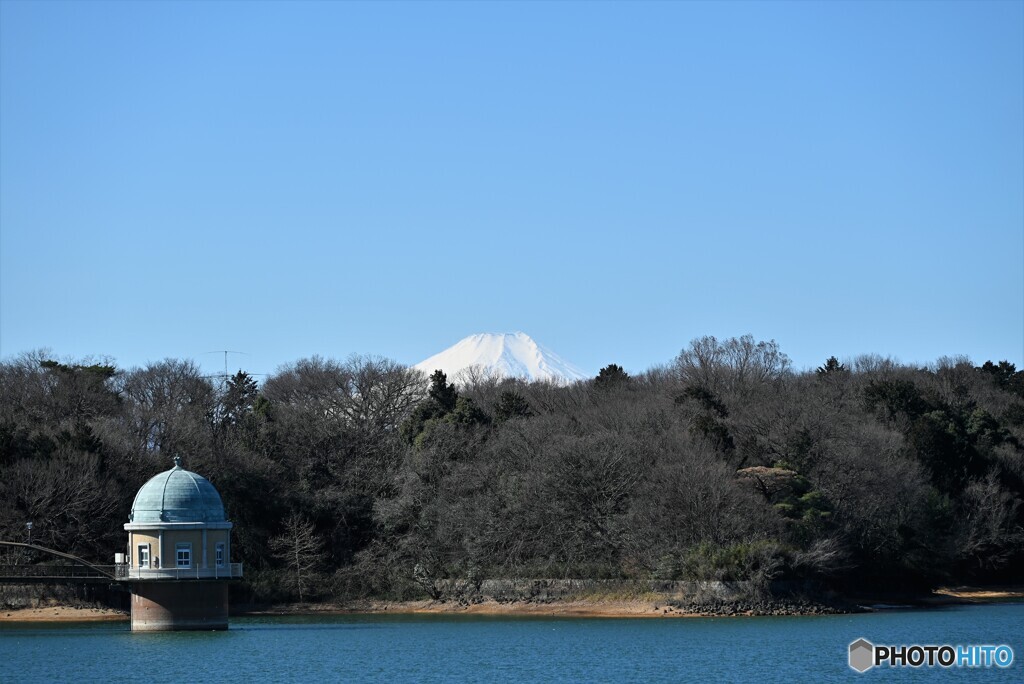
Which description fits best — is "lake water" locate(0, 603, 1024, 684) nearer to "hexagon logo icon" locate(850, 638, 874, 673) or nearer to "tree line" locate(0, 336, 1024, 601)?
"hexagon logo icon" locate(850, 638, 874, 673)

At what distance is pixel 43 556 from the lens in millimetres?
73562

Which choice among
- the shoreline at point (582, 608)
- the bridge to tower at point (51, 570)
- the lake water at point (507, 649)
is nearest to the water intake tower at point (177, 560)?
the lake water at point (507, 649)

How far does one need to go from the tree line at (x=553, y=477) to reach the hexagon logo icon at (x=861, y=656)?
62.2 feet

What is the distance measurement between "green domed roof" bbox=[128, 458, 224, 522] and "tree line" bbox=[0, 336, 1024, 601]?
9466 mm

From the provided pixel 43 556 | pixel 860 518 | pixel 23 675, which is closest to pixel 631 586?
pixel 860 518

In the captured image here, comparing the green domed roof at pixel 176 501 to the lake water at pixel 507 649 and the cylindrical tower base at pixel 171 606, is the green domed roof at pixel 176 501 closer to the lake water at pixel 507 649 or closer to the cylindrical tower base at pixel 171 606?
the cylindrical tower base at pixel 171 606

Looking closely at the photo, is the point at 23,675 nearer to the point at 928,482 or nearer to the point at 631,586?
the point at 631,586

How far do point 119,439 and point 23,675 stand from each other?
34.7m

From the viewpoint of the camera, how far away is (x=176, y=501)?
2596 inches

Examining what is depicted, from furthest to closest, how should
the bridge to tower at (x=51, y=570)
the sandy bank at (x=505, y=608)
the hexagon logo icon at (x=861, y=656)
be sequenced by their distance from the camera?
the sandy bank at (x=505, y=608), the bridge to tower at (x=51, y=570), the hexagon logo icon at (x=861, y=656)

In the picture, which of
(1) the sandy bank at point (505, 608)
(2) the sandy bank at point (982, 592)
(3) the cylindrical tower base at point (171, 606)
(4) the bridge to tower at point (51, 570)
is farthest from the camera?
(2) the sandy bank at point (982, 592)

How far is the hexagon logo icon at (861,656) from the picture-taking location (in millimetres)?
46188

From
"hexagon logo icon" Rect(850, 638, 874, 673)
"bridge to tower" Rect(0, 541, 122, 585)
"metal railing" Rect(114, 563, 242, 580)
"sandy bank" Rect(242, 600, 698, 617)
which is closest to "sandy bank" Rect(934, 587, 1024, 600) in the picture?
"sandy bank" Rect(242, 600, 698, 617)

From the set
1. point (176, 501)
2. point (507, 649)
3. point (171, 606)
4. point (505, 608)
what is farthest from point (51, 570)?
point (507, 649)
